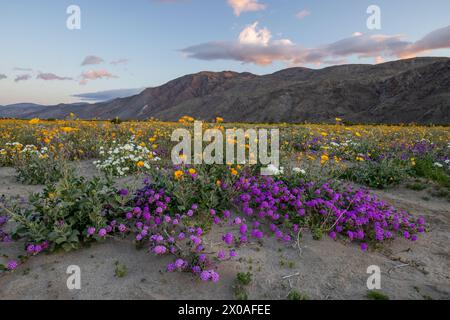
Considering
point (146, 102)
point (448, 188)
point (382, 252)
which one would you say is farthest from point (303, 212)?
point (146, 102)

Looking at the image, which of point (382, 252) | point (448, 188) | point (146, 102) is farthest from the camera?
point (146, 102)

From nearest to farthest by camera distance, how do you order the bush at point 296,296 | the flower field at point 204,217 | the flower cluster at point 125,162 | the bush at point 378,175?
the bush at point 296,296 < the flower field at point 204,217 < the bush at point 378,175 < the flower cluster at point 125,162

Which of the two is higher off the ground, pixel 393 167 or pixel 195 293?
pixel 393 167

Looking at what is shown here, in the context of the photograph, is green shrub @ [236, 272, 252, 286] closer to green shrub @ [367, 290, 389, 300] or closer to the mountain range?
green shrub @ [367, 290, 389, 300]

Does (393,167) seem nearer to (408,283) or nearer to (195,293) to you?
(408,283)

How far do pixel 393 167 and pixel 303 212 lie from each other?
376 centimetres

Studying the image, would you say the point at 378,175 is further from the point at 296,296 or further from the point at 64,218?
the point at 64,218

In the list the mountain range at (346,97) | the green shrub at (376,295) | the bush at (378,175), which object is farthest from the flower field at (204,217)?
the mountain range at (346,97)

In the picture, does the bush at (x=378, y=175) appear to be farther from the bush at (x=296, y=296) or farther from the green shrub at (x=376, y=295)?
the bush at (x=296, y=296)

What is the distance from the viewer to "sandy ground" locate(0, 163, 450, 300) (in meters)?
3.06

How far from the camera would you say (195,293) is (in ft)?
9.98

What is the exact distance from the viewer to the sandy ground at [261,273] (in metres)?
3.06

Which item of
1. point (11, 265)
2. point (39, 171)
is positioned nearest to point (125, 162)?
point (39, 171)

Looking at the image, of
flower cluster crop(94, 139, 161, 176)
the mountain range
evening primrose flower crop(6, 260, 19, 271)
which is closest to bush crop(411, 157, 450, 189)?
flower cluster crop(94, 139, 161, 176)
